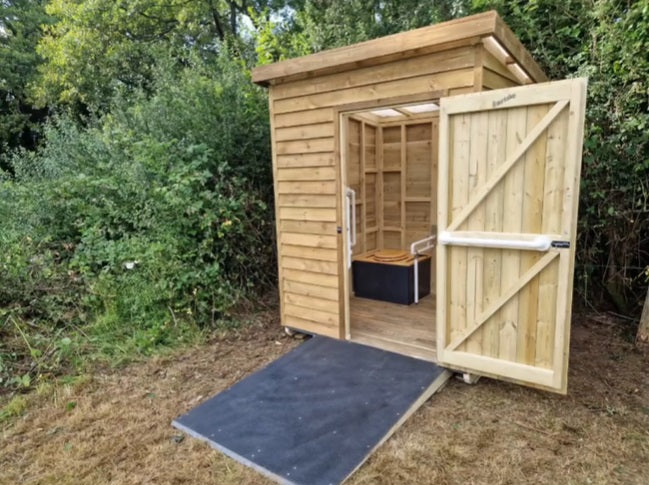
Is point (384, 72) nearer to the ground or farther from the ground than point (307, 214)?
farther from the ground

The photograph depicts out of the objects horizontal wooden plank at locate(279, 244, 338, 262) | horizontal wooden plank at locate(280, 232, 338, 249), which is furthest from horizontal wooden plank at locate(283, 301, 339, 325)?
horizontal wooden plank at locate(280, 232, 338, 249)

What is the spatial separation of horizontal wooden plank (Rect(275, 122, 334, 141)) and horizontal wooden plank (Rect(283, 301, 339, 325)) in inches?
59.1

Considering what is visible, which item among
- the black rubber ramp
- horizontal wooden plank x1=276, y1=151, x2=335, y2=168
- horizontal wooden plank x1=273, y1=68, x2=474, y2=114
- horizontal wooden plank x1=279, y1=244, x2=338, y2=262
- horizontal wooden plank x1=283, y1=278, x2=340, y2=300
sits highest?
horizontal wooden plank x1=273, y1=68, x2=474, y2=114

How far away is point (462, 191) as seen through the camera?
262cm

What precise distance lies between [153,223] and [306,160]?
72.6 inches

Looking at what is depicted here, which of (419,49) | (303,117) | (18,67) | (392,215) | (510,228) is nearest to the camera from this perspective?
(510,228)

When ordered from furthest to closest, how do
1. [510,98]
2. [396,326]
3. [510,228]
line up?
[396,326] < [510,228] < [510,98]

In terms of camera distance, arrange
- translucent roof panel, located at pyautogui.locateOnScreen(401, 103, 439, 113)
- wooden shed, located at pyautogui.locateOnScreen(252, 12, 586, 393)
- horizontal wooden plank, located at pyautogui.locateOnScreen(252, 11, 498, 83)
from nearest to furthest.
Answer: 1. wooden shed, located at pyautogui.locateOnScreen(252, 12, 586, 393)
2. horizontal wooden plank, located at pyautogui.locateOnScreen(252, 11, 498, 83)
3. translucent roof panel, located at pyautogui.locateOnScreen(401, 103, 439, 113)

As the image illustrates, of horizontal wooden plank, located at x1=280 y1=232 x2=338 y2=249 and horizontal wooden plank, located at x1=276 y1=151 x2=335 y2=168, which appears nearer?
horizontal wooden plank, located at x1=276 y1=151 x2=335 y2=168

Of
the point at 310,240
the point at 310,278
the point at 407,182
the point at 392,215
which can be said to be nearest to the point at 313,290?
the point at 310,278

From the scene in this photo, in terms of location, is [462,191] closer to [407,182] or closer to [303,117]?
[303,117]

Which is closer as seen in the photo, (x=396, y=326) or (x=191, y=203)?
(x=396, y=326)

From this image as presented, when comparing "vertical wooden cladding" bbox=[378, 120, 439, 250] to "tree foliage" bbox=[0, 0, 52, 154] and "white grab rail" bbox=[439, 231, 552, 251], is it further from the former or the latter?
"tree foliage" bbox=[0, 0, 52, 154]

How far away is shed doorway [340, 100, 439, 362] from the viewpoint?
4.32 metres
